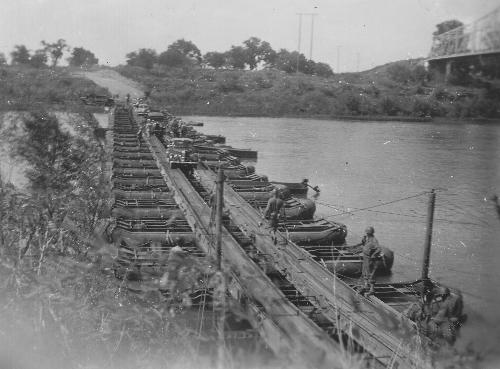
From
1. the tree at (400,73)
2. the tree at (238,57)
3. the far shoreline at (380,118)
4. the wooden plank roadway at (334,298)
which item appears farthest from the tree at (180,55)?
the wooden plank roadway at (334,298)

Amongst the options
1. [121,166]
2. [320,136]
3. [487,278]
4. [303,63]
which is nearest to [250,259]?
[487,278]

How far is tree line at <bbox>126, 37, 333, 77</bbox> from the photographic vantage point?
111 m

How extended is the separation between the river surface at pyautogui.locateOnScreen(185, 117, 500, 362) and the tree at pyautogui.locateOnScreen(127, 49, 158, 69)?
38.1 meters

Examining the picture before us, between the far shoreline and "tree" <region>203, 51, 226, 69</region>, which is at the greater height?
"tree" <region>203, 51, 226, 69</region>

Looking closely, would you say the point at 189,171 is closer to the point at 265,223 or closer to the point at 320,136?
the point at 265,223

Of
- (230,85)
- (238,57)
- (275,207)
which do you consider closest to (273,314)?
(275,207)

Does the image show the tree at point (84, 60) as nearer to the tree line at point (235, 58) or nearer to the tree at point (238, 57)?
the tree line at point (235, 58)

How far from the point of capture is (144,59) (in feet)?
387

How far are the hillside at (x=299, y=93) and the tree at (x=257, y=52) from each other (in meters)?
3.17

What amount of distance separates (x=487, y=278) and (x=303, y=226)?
735 centimetres

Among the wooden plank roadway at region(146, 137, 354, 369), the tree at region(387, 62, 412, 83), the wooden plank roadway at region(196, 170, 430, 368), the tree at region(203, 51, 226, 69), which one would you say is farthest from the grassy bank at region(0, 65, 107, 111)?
the tree at region(387, 62, 412, 83)

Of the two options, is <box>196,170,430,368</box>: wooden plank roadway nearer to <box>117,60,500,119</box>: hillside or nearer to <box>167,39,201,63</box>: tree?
<box>117,60,500,119</box>: hillside

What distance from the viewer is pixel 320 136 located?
6931 centimetres

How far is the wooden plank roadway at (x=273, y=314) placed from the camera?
24.3ft
